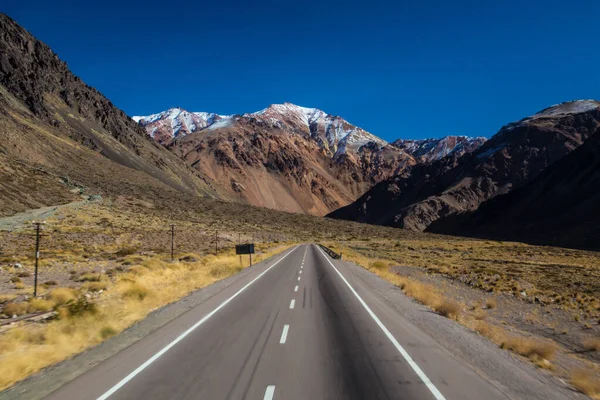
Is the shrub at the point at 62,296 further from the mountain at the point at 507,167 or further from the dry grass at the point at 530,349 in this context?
the mountain at the point at 507,167

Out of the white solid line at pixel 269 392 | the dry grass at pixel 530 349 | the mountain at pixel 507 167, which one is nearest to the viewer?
the white solid line at pixel 269 392

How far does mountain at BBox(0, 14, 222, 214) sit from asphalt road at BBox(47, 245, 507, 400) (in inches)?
2323

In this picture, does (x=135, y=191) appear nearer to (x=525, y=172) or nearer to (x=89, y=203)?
(x=89, y=203)

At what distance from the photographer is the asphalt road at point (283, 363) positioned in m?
5.77

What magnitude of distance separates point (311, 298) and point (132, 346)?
25.8 ft

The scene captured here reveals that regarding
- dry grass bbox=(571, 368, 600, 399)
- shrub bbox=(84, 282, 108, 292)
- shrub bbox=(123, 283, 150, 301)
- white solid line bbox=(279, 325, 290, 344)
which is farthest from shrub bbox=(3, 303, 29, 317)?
dry grass bbox=(571, 368, 600, 399)

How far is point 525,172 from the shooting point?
597 ft

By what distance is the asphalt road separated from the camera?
5.77 m

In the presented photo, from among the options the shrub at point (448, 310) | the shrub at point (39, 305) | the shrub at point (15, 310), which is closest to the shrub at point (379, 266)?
the shrub at point (448, 310)

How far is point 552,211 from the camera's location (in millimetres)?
119438

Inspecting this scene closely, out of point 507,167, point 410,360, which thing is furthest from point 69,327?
point 507,167

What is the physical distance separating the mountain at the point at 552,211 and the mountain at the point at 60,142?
107688 mm

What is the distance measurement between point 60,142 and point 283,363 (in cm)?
11333

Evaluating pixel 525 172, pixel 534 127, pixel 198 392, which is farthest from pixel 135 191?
pixel 534 127
